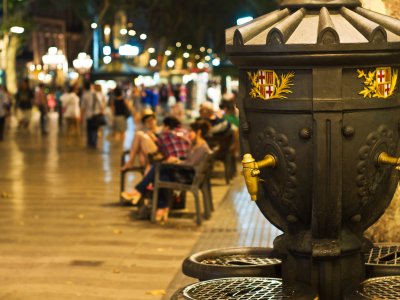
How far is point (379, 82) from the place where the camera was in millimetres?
5625

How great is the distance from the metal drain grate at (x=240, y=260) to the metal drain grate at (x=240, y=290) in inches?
17.8

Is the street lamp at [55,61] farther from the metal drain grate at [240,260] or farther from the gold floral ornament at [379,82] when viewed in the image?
the gold floral ornament at [379,82]

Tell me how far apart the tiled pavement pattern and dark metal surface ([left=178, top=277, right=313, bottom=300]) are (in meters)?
3.82

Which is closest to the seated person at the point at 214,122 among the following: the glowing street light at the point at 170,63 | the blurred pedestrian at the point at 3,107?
the blurred pedestrian at the point at 3,107

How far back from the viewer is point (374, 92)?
5.61 meters

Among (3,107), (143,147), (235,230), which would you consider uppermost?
(143,147)

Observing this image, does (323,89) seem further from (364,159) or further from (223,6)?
(223,6)

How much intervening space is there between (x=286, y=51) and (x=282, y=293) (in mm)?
1177

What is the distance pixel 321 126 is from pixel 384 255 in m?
1.41

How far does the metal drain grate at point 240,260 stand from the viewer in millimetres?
6555

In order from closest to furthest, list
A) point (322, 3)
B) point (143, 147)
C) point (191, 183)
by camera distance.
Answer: point (322, 3)
point (191, 183)
point (143, 147)

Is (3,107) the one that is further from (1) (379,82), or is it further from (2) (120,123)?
(1) (379,82)

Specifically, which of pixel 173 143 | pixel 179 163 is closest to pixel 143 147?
pixel 173 143

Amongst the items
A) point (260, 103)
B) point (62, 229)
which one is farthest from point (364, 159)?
point (62, 229)
